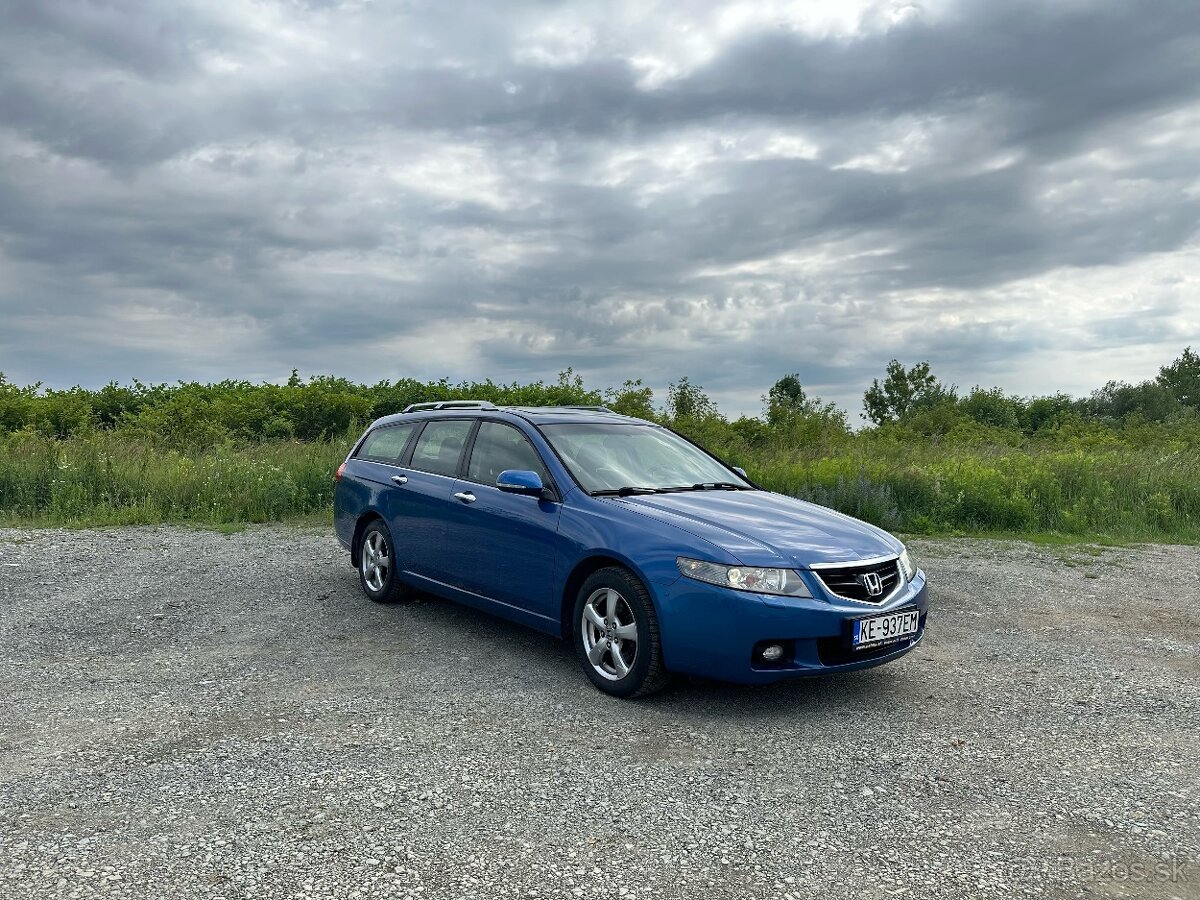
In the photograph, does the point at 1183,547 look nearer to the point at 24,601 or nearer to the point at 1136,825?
the point at 1136,825

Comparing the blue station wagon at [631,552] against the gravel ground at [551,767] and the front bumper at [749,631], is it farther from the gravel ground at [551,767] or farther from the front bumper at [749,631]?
the gravel ground at [551,767]

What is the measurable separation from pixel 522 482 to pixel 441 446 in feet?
5.14

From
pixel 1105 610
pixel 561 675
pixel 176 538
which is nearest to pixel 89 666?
pixel 561 675

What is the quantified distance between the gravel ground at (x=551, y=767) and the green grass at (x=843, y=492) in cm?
592

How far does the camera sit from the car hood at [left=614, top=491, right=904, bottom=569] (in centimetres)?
493

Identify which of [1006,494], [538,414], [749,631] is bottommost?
[749,631]

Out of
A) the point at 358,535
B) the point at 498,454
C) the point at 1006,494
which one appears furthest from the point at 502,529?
the point at 1006,494

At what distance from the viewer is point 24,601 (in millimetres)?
8164

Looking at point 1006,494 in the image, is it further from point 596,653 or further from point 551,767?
point 551,767

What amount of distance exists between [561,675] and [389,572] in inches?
88.8

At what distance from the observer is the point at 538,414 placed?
22.0 ft

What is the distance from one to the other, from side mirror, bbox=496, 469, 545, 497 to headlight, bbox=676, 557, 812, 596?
1321 millimetres

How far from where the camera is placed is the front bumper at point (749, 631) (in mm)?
4758

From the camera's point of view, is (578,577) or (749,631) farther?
(578,577)
